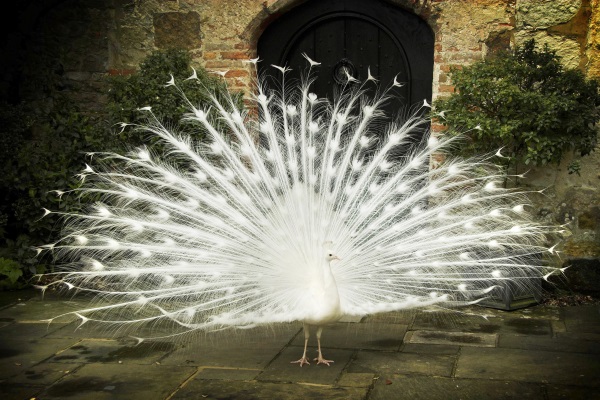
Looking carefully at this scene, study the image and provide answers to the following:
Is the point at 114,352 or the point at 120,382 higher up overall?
the point at 114,352

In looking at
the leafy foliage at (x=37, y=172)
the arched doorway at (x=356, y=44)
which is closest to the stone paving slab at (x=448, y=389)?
the arched doorway at (x=356, y=44)

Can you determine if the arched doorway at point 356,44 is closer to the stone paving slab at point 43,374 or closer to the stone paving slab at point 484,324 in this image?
the stone paving slab at point 484,324

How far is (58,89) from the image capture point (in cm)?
747

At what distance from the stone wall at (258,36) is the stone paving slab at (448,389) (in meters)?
2.51

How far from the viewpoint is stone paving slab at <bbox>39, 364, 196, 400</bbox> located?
4375mm

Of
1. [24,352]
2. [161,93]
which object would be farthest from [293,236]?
[161,93]

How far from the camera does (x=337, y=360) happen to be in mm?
4891

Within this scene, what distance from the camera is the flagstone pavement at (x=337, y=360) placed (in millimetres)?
4375

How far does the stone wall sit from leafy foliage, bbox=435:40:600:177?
383 mm

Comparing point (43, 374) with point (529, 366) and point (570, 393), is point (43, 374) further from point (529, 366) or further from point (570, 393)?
point (570, 393)

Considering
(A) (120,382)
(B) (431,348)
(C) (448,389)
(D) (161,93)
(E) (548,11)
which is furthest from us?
(D) (161,93)

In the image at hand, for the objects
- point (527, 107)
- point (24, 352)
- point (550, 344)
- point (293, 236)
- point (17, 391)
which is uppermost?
point (527, 107)

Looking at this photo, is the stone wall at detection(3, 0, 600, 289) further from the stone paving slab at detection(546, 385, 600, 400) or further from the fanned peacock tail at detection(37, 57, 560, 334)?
the stone paving slab at detection(546, 385, 600, 400)

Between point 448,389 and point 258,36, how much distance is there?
416 cm
